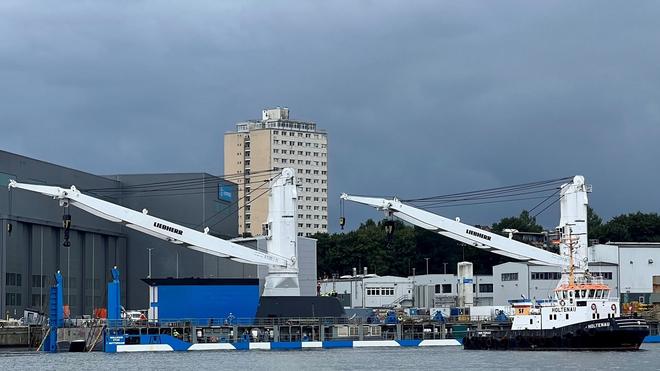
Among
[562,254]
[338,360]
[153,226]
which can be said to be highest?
[153,226]

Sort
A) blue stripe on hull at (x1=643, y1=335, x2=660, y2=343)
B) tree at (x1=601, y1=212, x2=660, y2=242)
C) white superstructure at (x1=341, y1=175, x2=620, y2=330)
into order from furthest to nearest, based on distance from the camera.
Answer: tree at (x1=601, y1=212, x2=660, y2=242), blue stripe on hull at (x1=643, y1=335, x2=660, y2=343), white superstructure at (x1=341, y1=175, x2=620, y2=330)

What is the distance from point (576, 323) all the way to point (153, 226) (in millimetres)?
31617

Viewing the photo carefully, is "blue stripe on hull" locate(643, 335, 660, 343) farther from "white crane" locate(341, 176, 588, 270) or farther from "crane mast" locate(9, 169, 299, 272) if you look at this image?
"crane mast" locate(9, 169, 299, 272)

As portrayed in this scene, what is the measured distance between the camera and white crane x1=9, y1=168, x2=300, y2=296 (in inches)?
3743

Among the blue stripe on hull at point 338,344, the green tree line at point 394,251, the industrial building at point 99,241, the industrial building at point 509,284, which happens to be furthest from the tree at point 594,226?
the blue stripe on hull at point 338,344

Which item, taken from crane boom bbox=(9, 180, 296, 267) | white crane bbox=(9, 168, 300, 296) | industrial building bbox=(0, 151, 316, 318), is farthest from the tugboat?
industrial building bbox=(0, 151, 316, 318)

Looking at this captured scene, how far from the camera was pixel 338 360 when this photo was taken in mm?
79000

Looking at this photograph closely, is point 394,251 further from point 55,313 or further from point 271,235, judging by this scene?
point 55,313

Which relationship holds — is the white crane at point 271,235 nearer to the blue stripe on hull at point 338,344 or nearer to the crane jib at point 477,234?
the blue stripe on hull at point 338,344

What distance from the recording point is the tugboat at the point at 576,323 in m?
79.6

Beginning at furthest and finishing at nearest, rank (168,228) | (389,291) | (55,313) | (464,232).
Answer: (389,291) → (464,232) → (168,228) → (55,313)

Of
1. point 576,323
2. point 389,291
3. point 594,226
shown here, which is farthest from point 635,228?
point 576,323

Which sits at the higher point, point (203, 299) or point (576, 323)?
point (203, 299)

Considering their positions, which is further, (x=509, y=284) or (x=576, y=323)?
(x=509, y=284)
